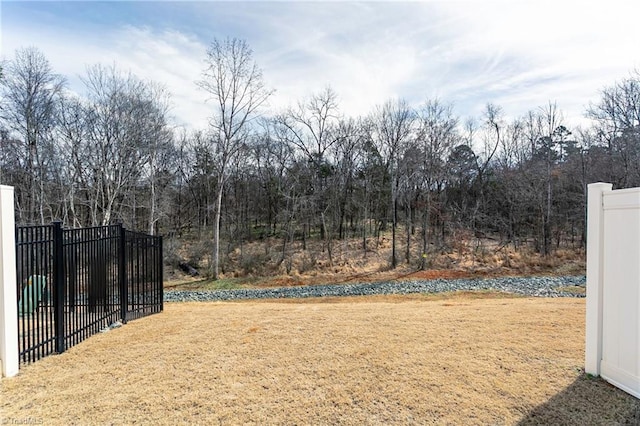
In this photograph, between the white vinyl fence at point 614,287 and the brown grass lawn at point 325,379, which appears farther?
the white vinyl fence at point 614,287

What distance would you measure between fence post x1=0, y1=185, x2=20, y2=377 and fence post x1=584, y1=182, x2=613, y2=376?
5.34 m

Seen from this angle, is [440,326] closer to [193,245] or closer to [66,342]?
[66,342]

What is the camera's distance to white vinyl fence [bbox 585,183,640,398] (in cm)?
281

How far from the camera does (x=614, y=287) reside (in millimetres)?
2979

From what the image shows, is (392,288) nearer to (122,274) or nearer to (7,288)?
(122,274)

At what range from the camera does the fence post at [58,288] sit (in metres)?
4.01

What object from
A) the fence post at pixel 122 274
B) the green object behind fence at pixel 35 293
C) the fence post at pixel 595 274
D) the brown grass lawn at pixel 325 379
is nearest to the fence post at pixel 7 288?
the brown grass lawn at pixel 325 379

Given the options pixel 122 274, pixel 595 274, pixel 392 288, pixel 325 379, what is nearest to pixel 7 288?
pixel 122 274

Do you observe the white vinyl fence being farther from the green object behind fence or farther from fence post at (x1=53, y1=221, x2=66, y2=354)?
the green object behind fence

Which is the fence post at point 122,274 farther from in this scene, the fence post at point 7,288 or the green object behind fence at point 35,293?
the fence post at point 7,288

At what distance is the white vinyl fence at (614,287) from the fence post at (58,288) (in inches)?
220

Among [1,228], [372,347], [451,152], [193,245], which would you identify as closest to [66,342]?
[1,228]

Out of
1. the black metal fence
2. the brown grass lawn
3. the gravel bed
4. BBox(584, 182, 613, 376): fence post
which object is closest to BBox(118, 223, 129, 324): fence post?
the black metal fence

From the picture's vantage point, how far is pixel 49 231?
4.14 m
